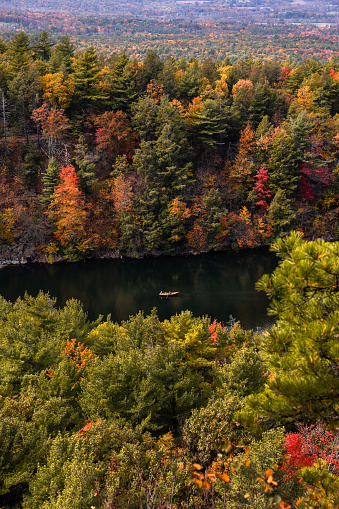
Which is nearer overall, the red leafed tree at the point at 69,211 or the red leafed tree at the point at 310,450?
the red leafed tree at the point at 310,450

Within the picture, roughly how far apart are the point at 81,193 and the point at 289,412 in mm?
37083

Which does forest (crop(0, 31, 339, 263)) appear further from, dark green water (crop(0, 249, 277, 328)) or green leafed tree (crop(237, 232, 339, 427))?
green leafed tree (crop(237, 232, 339, 427))

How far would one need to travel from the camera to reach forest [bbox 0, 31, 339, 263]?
40344 millimetres

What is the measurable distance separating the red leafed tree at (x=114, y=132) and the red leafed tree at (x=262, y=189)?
49.9 ft

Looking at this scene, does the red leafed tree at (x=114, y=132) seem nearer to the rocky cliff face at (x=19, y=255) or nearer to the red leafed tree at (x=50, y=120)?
the red leafed tree at (x=50, y=120)

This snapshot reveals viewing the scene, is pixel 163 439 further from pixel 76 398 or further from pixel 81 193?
pixel 81 193

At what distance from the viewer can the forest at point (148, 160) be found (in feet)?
132

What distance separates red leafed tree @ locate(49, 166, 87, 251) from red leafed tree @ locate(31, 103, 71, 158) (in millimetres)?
4172

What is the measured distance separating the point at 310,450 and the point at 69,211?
108ft

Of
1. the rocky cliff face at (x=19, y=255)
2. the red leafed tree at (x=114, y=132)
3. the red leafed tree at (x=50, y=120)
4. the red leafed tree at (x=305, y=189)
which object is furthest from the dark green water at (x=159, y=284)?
the red leafed tree at (x=50, y=120)

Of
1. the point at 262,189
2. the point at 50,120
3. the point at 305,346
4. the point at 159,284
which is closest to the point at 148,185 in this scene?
the point at 159,284

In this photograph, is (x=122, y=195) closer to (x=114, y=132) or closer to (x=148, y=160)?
(x=148, y=160)

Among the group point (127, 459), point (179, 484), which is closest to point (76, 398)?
point (127, 459)

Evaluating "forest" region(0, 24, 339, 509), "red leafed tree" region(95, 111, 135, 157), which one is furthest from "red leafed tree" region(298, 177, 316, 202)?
"red leafed tree" region(95, 111, 135, 157)
